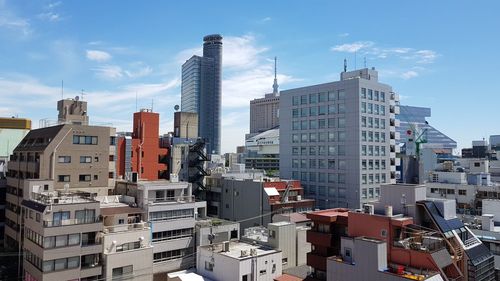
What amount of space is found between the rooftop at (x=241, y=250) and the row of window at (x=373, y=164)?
38034mm

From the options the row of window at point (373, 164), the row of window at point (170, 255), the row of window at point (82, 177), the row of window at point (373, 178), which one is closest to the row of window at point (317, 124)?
the row of window at point (373, 164)

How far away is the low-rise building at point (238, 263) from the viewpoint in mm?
39250

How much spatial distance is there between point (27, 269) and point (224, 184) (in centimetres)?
4063

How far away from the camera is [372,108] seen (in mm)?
79812

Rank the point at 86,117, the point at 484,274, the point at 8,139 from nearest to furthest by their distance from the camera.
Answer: the point at 484,274 → the point at 86,117 → the point at 8,139

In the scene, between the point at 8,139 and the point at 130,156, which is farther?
the point at 8,139

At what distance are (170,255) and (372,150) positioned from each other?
1965 inches

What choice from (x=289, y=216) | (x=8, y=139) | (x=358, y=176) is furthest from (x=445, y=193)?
(x=8, y=139)

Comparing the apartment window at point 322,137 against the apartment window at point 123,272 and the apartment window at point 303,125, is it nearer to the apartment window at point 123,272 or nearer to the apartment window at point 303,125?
the apartment window at point 303,125

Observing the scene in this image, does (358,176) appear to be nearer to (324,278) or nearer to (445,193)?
(445,193)

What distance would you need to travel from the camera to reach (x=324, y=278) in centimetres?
3712

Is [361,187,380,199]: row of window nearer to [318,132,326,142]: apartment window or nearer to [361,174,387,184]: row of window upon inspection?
[361,174,387,184]: row of window

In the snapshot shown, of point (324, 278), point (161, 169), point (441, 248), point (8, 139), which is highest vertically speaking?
point (8, 139)

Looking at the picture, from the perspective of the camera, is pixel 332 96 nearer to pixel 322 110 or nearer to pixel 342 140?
pixel 322 110
